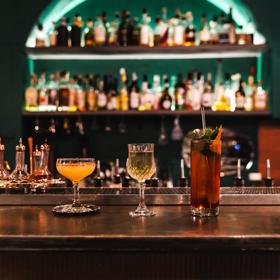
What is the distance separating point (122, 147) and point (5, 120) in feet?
2.86

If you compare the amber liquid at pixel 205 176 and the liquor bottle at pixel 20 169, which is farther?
the liquor bottle at pixel 20 169

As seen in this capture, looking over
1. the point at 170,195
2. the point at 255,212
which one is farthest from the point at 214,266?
the point at 170,195

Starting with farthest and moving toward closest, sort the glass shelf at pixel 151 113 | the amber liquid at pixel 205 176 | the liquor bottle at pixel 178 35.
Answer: the liquor bottle at pixel 178 35, the glass shelf at pixel 151 113, the amber liquid at pixel 205 176

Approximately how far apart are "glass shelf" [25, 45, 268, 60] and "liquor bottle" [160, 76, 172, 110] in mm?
197

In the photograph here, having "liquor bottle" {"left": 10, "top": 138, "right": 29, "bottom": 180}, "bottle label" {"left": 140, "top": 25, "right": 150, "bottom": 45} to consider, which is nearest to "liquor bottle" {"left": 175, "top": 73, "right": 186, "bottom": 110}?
"bottle label" {"left": 140, "top": 25, "right": 150, "bottom": 45}

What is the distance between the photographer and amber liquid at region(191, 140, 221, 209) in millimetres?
1442

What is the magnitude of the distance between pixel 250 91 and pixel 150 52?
763 mm

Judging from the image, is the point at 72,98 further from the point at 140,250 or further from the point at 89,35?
the point at 140,250

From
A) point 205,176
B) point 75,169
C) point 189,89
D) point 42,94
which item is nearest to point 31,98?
point 42,94

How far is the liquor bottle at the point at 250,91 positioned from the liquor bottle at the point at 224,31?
28 centimetres

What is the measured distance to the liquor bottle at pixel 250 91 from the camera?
11.9 ft

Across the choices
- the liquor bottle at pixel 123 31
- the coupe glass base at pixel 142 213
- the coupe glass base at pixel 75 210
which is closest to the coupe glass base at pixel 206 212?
the coupe glass base at pixel 142 213

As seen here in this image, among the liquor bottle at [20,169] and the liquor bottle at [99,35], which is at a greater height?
the liquor bottle at [99,35]

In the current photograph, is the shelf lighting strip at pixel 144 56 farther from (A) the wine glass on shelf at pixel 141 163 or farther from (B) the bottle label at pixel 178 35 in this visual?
(A) the wine glass on shelf at pixel 141 163
